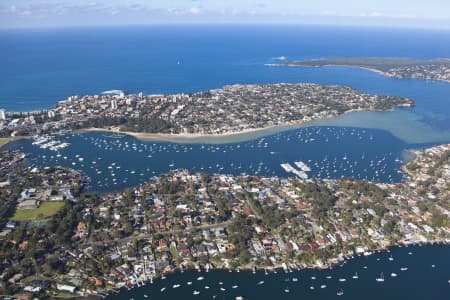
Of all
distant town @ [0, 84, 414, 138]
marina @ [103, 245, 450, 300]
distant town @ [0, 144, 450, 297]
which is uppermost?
distant town @ [0, 84, 414, 138]

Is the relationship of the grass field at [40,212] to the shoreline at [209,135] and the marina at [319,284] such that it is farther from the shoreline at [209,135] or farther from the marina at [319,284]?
the shoreline at [209,135]

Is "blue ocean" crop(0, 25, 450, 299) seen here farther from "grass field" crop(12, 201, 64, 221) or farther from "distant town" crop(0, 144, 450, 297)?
"grass field" crop(12, 201, 64, 221)

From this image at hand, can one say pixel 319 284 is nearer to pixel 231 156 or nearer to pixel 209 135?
pixel 231 156

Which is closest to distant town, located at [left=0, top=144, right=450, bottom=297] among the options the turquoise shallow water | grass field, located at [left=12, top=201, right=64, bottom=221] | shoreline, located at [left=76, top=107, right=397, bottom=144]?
grass field, located at [left=12, top=201, right=64, bottom=221]

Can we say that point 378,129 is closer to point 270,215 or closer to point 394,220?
point 394,220

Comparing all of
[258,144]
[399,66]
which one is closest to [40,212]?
[258,144]

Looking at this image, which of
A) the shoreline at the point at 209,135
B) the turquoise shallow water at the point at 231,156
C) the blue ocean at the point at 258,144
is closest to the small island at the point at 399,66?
the blue ocean at the point at 258,144
